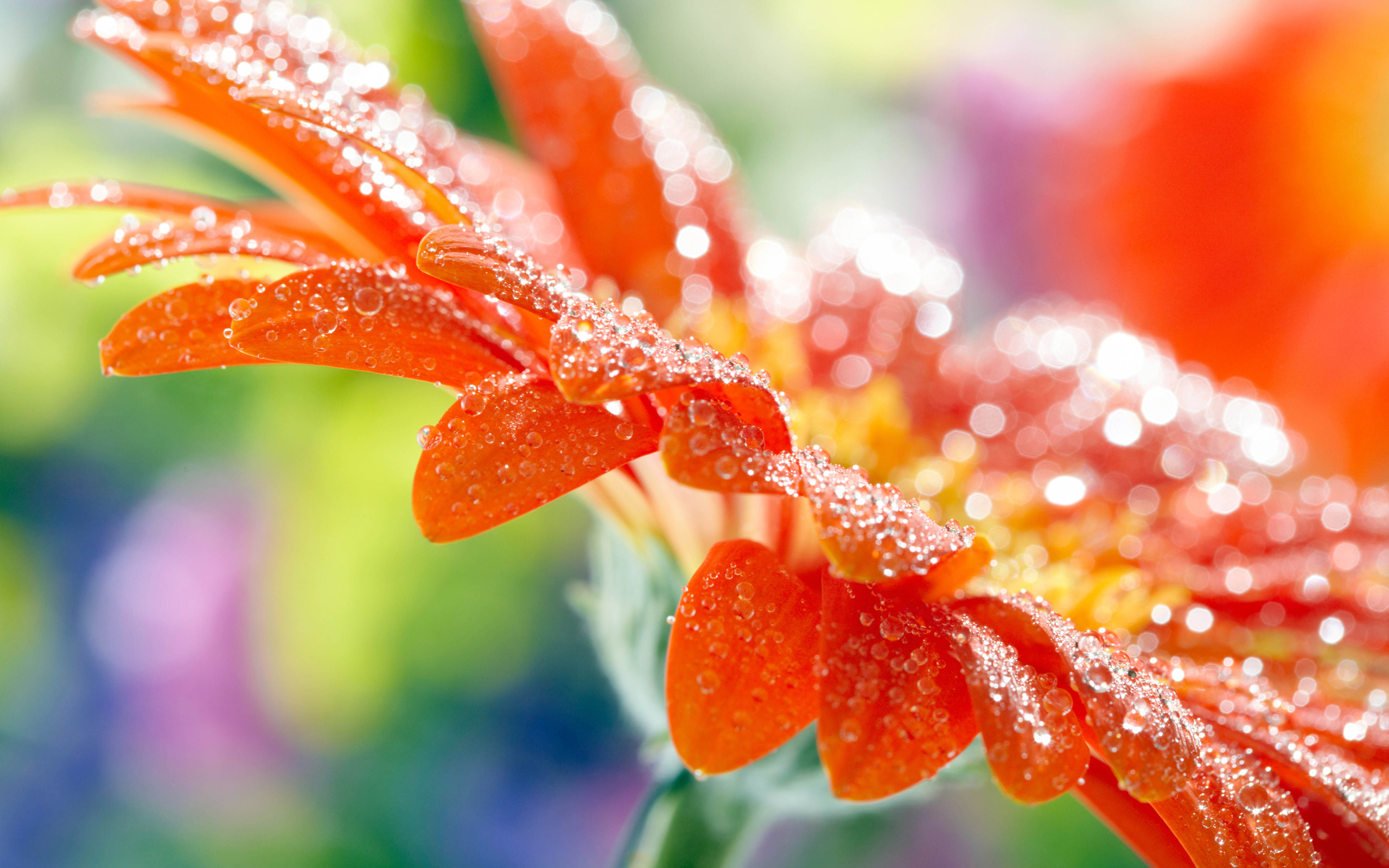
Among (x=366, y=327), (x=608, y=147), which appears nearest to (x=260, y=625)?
(x=608, y=147)

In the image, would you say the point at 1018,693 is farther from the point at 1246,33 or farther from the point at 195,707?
the point at 1246,33

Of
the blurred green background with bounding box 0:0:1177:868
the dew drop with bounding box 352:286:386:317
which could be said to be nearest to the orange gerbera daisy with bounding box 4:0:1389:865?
the dew drop with bounding box 352:286:386:317

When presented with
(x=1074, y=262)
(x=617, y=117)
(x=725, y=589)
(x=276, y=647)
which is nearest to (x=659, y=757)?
(x=725, y=589)

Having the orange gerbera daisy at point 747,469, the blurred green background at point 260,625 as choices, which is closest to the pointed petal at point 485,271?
the orange gerbera daisy at point 747,469

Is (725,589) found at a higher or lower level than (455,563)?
lower

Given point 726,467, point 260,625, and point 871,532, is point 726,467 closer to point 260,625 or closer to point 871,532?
point 871,532

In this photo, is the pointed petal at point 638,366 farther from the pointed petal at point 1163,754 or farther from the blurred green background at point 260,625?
the blurred green background at point 260,625
